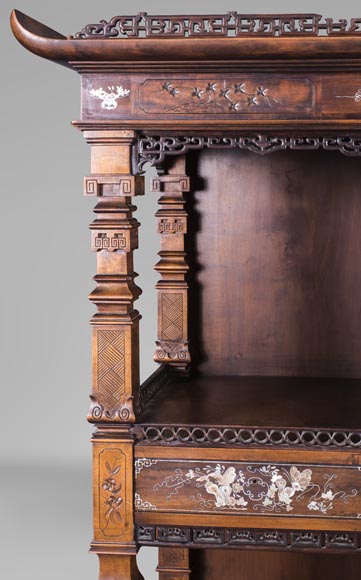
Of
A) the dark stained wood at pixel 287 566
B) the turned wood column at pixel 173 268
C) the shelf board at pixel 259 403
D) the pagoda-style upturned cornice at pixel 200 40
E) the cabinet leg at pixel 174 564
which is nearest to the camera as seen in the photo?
the pagoda-style upturned cornice at pixel 200 40

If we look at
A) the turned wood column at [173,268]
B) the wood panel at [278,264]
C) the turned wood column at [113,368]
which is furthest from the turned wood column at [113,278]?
the wood panel at [278,264]

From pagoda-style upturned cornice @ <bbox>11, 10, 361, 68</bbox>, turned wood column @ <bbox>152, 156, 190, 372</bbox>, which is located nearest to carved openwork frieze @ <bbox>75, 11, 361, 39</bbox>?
pagoda-style upturned cornice @ <bbox>11, 10, 361, 68</bbox>

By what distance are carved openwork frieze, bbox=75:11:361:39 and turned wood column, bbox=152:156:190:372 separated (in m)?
1.35

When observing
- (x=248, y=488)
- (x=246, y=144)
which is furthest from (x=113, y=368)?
(x=246, y=144)

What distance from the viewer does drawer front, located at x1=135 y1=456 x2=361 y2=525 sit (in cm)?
452

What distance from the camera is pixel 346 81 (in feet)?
14.3

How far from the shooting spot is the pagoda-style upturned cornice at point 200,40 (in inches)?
167

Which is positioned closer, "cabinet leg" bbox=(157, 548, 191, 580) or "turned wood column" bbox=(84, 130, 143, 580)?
"turned wood column" bbox=(84, 130, 143, 580)

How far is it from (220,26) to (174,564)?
99.1 inches

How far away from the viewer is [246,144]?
4488mm

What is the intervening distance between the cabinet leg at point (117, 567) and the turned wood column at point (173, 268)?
1251mm

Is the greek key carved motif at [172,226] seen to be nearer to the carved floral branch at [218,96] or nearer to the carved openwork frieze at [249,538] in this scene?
the carved floral branch at [218,96]

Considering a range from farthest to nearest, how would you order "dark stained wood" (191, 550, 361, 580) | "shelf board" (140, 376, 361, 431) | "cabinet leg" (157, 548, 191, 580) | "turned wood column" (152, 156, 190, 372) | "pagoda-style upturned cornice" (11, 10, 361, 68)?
1. "turned wood column" (152, 156, 190, 372)
2. "cabinet leg" (157, 548, 191, 580)
3. "dark stained wood" (191, 550, 361, 580)
4. "shelf board" (140, 376, 361, 431)
5. "pagoda-style upturned cornice" (11, 10, 361, 68)

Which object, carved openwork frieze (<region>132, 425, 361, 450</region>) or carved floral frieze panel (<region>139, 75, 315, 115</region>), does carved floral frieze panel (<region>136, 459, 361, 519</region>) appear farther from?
carved floral frieze panel (<region>139, 75, 315, 115</region>)
